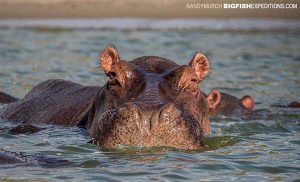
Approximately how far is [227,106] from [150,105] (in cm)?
547

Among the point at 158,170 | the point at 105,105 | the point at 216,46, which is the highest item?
the point at 216,46

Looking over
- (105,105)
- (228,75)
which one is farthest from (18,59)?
(105,105)

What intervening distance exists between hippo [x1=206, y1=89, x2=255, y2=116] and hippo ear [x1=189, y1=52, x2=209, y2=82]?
383 centimetres

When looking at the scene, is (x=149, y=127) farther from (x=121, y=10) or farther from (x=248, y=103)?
(x=121, y=10)

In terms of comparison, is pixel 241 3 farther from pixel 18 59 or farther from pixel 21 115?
pixel 21 115

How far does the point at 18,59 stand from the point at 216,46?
15.2ft

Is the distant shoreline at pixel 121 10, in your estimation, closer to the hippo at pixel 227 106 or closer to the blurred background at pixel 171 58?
the blurred background at pixel 171 58

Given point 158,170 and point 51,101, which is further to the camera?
point 51,101

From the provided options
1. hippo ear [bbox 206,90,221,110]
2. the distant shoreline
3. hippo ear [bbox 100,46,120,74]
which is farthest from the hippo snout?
the distant shoreline

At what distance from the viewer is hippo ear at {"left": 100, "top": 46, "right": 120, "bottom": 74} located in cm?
835

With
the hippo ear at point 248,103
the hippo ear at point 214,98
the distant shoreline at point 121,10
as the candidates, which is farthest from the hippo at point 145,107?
the distant shoreline at point 121,10

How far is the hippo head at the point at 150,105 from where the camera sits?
750 cm

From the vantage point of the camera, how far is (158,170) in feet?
24.1

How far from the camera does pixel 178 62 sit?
17609 mm
